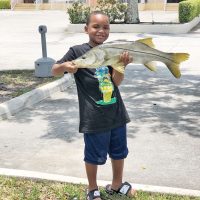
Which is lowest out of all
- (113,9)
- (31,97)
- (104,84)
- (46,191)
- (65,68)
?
(31,97)

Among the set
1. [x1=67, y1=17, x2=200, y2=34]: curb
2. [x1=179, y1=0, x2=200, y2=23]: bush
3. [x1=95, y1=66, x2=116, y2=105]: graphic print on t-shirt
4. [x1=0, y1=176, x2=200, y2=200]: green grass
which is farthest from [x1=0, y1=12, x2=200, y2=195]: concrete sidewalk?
[x1=179, y1=0, x2=200, y2=23]: bush

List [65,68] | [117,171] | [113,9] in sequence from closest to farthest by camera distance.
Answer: [65,68] < [117,171] < [113,9]

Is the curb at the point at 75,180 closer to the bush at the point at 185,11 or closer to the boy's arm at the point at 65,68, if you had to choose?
the boy's arm at the point at 65,68

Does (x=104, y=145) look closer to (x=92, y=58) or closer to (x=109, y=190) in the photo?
(x=109, y=190)

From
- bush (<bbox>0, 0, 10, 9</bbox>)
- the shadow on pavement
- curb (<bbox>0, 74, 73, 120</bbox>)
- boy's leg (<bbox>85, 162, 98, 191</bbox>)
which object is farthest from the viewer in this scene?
bush (<bbox>0, 0, 10, 9</bbox>)

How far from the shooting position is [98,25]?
3508 mm

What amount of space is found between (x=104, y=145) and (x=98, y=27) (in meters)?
1.02

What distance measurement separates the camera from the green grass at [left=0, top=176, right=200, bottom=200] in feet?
13.4

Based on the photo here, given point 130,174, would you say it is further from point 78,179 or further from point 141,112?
point 141,112

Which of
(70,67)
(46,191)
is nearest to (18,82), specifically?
(46,191)

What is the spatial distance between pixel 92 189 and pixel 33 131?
103 inches

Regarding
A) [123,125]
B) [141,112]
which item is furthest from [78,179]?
[141,112]

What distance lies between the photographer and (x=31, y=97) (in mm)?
7891

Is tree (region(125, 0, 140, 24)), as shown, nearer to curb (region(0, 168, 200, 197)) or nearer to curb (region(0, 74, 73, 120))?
curb (region(0, 74, 73, 120))
